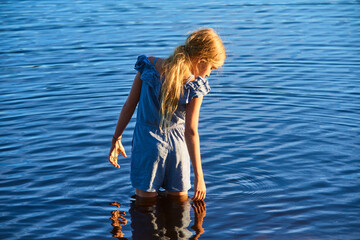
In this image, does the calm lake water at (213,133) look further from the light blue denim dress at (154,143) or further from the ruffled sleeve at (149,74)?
the ruffled sleeve at (149,74)

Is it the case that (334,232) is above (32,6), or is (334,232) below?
below

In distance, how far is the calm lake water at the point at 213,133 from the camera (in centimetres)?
569

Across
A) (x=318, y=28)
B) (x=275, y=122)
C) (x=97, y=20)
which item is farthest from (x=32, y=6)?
(x=275, y=122)

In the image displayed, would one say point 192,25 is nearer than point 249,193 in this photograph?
No

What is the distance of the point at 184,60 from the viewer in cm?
479

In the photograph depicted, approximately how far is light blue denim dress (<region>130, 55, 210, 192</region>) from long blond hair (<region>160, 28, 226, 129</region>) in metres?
0.13

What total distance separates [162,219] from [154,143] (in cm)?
103

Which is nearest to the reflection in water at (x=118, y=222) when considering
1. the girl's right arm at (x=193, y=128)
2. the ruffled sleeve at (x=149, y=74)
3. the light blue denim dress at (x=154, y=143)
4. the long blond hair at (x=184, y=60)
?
the light blue denim dress at (x=154, y=143)

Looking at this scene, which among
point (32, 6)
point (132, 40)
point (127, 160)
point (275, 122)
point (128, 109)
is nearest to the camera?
point (128, 109)

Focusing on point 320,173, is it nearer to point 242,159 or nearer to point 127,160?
point 242,159

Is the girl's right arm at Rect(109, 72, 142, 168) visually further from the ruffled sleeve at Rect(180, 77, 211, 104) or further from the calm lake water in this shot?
the calm lake water

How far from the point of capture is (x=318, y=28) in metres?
16.7

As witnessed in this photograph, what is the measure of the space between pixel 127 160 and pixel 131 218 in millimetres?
1806

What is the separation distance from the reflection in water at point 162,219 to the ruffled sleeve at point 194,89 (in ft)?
4.43
